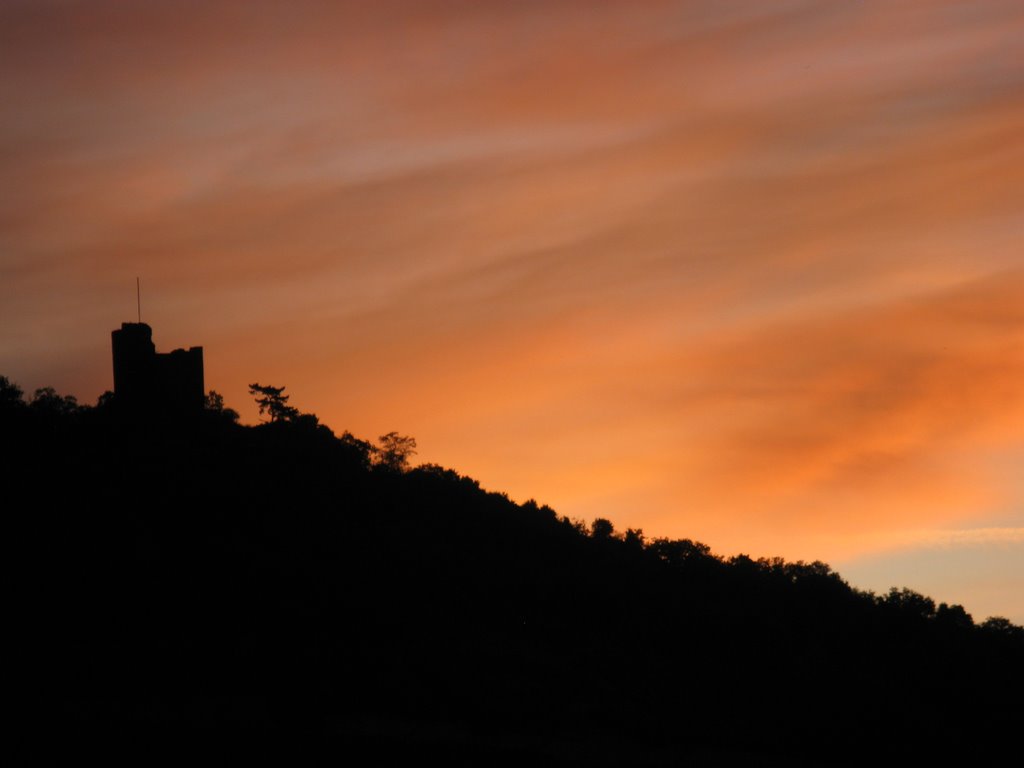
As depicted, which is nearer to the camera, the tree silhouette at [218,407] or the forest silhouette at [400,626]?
the forest silhouette at [400,626]

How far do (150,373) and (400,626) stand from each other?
80.7 feet

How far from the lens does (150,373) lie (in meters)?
90.3

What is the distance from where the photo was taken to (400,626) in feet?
261

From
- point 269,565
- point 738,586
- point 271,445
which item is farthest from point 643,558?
point 269,565

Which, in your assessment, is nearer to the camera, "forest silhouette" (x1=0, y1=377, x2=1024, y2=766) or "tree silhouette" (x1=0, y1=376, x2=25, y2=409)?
"forest silhouette" (x1=0, y1=377, x2=1024, y2=766)

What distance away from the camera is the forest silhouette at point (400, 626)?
48.5m

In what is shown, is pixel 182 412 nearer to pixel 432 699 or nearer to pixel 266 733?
pixel 432 699

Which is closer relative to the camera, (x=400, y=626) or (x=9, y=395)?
(x=400, y=626)

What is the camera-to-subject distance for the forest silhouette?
4847cm

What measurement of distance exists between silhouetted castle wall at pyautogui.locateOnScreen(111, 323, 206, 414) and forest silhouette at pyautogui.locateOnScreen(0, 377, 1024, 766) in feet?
6.40

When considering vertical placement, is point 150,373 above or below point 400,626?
above

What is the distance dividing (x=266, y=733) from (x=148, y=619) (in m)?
30.2

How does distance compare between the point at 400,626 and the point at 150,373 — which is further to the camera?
the point at 150,373

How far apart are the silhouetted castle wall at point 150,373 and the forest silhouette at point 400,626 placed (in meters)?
1.95
